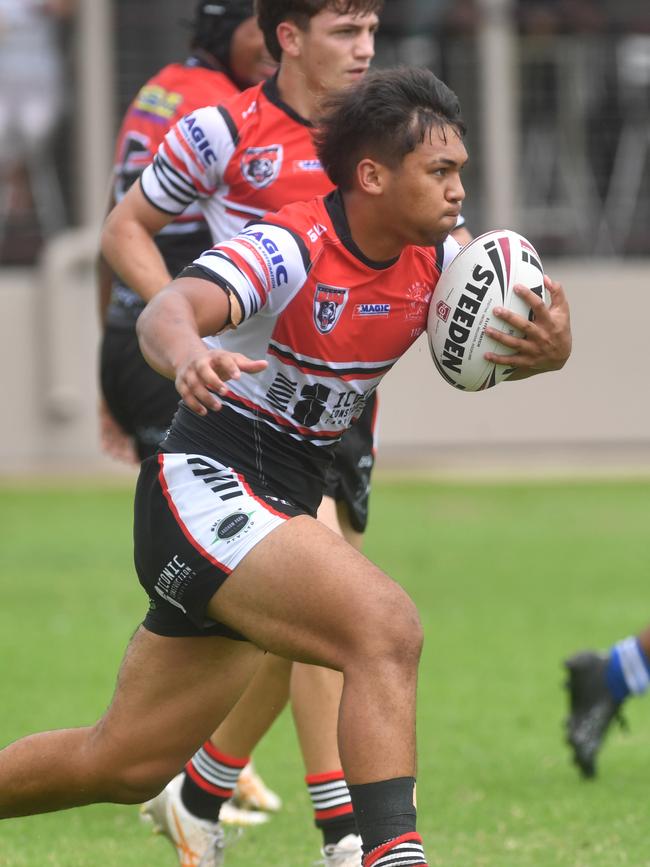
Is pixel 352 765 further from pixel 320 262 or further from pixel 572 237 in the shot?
pixel 572 237

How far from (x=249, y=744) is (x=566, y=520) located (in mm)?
8419

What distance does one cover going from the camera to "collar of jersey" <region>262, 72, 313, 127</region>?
494 centimetres

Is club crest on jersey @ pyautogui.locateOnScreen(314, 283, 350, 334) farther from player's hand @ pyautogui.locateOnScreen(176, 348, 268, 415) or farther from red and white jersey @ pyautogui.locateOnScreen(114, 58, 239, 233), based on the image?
red and white jersey @ pyautogui.locateOnScreen(114, 58, 239, 233)

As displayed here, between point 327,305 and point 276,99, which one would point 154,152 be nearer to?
point 276,99

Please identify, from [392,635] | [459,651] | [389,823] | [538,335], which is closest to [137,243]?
[538,335]

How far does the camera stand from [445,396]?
53.1 ft

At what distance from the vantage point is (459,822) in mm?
5562

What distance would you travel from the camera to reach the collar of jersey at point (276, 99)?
4941 millimetres

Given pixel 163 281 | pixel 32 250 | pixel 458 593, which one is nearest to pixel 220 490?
pixel 163 281

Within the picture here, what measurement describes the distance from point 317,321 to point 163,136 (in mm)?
1952

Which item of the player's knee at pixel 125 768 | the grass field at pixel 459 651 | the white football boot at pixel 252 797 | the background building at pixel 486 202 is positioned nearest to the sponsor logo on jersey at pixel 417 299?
the player's knee at pixel 125 768

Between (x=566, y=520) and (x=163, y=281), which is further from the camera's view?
(x=566, y=520)

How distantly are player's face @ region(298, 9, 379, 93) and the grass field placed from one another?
2.35 meters

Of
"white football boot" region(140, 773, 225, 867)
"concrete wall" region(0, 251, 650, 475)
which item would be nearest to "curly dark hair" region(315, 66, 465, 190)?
"white football boot" region(140, 773, 225, 867)
